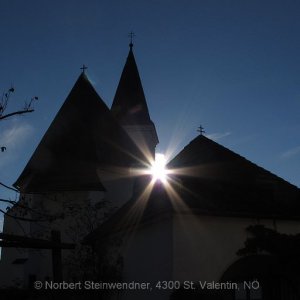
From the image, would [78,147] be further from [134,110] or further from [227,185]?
[134,110]

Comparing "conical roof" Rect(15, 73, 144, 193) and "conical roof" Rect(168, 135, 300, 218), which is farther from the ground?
"conical roof" Rect(15, 73, 144, 193)

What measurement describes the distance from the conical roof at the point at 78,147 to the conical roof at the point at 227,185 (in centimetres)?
615

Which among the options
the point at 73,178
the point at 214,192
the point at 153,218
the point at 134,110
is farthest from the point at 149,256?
the point at 134,110

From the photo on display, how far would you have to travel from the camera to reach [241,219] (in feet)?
→ 50.3

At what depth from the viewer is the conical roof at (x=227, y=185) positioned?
603 inches

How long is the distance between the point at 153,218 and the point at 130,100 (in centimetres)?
2185

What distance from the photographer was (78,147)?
25484mm

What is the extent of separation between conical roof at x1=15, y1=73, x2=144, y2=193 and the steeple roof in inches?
240

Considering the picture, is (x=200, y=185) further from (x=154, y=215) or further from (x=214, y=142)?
(x=214, y=142)

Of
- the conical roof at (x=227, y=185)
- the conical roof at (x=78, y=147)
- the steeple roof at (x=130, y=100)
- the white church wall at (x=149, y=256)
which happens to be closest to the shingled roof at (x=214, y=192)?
the conical roof at (x=227, y=185)

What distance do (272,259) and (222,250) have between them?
8.78 feet

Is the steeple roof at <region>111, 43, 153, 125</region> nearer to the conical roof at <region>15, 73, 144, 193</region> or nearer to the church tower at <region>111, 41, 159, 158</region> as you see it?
the church tower at <region>111, 41, 159, 158</region>

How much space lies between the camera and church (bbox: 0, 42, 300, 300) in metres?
14.3

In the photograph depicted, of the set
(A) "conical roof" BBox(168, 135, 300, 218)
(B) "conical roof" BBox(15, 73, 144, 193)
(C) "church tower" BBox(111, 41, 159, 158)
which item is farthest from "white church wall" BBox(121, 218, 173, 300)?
(C) "church tower" BBox(111, 41, 159, 158)
